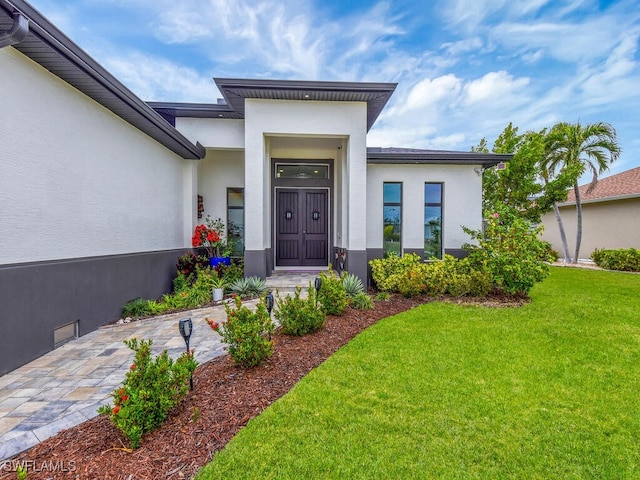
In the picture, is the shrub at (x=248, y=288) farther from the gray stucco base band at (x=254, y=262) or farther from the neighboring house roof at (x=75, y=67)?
the neighboring house roof at (x=75, y=67)

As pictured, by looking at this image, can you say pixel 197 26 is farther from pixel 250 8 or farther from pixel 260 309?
pixel 260 309

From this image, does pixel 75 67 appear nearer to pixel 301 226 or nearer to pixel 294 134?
pixel 294 134

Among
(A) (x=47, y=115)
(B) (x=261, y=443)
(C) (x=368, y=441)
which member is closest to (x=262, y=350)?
(B) (x=261, y=443)

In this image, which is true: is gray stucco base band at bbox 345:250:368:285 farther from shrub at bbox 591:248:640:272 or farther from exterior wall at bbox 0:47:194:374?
shrub at bbox 591:248:640:272

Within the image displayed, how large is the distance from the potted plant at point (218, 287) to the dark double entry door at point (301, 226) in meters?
2.97

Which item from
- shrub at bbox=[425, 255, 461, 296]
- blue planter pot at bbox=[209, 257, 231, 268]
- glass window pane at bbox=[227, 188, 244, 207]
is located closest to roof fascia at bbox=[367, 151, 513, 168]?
shrub at bbox=[425, 255, 461, 296]

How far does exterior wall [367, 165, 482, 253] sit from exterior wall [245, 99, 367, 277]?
146 cm

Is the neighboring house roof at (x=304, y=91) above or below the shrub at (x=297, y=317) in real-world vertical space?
above

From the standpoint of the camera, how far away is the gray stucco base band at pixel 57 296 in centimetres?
329

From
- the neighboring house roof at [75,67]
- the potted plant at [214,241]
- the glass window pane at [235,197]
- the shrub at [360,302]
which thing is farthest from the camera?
the glass window pane at [235,197]

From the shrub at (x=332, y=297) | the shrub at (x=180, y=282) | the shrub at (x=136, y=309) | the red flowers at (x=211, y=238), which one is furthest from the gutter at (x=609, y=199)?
the shrub at (x=136, y=309)

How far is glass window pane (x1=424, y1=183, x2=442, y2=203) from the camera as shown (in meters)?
8.46

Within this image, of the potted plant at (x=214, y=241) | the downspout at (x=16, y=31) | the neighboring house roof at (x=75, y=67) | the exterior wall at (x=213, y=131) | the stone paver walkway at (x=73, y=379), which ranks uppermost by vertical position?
the exterior wall at (x=213, y=131)

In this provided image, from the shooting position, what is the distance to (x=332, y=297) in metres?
5.07
